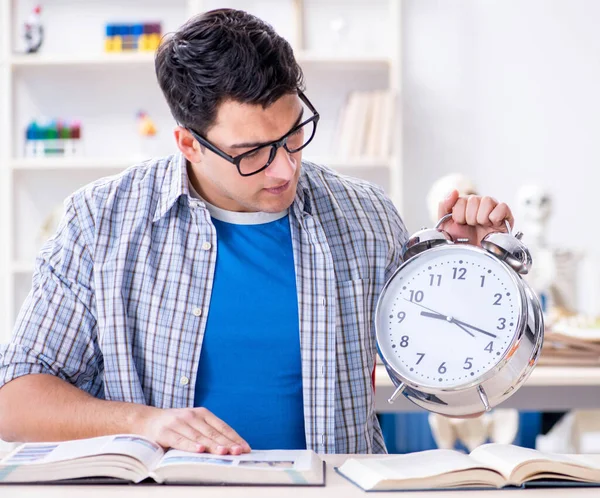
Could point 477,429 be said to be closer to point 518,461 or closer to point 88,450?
point 518,461

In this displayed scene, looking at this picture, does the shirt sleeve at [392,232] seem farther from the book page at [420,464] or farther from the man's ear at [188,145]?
the book page at [420,464]

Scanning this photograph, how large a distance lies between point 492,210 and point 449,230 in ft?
0.33

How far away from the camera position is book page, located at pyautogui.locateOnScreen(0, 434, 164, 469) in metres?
1.17

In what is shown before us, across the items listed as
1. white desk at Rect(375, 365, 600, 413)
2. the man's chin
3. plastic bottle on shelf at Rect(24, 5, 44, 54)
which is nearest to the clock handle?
the man's chin

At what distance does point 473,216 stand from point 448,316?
21cm

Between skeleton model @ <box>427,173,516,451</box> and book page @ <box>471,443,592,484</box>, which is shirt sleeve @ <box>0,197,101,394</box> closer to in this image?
book page @ <box>471,443,592,484</box>

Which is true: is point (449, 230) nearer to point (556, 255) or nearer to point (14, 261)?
point (556, 255)

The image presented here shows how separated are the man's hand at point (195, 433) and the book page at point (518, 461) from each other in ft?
1.11

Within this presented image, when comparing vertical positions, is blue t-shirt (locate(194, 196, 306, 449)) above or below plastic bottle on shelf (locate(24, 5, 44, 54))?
below

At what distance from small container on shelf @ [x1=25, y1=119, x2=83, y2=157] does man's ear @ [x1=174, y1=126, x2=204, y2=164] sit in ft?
7.82

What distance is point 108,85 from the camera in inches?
158

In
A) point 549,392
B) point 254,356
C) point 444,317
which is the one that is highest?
point 444,317

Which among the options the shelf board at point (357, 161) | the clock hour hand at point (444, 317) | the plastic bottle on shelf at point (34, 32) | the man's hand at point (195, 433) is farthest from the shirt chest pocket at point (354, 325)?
the plastic bottle on shelf at point (34, 32)

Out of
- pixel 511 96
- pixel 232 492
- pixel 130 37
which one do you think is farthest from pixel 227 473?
pixel 511 96
